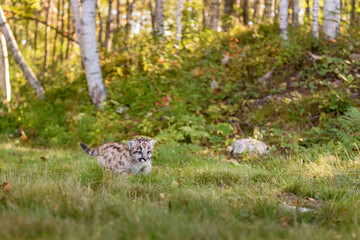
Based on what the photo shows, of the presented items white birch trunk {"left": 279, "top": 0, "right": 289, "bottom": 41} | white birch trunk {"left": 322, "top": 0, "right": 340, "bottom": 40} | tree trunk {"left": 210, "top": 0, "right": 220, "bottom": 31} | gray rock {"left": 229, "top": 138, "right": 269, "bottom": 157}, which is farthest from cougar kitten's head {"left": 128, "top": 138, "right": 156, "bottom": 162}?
tree trunk {"left": 210, "top": 0, "right": 220, "bottom": 31}

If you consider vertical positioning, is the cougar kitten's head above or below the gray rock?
above

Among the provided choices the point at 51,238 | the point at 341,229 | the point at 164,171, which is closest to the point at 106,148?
the point at 164,171

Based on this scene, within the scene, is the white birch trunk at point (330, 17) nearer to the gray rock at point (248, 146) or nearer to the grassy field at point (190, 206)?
the gray rock at point (248, 146)

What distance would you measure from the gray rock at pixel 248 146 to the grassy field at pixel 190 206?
1665 mm

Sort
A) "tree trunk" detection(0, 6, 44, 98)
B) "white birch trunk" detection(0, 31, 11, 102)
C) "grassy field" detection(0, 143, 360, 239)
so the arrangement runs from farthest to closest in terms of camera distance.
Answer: "white birch trunk" detection(0, 31, 11, 102)
"tree trunk" detection(0, 6, 44, 98)
"grassy field" detection(0, 143, 360, 239)

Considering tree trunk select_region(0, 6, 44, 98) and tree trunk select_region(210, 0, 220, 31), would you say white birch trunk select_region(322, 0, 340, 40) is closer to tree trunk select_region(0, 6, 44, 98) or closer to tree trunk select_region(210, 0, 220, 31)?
tree trunk select_region(210, 0, 220, 31)

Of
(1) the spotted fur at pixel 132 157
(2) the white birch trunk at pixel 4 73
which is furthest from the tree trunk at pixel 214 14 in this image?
(1) the spotted fur at pixel 132 157

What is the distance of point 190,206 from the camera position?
372cm

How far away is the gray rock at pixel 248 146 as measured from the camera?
24.8ft

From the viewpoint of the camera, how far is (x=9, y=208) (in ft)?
11.4

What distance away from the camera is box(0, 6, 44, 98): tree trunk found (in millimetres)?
11359

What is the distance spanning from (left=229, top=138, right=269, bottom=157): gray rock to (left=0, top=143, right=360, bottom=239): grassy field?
167 centimetres

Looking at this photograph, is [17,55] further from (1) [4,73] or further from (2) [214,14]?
(2) [214,14]

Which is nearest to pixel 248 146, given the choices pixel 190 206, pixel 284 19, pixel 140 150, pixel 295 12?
pixel 140 150
